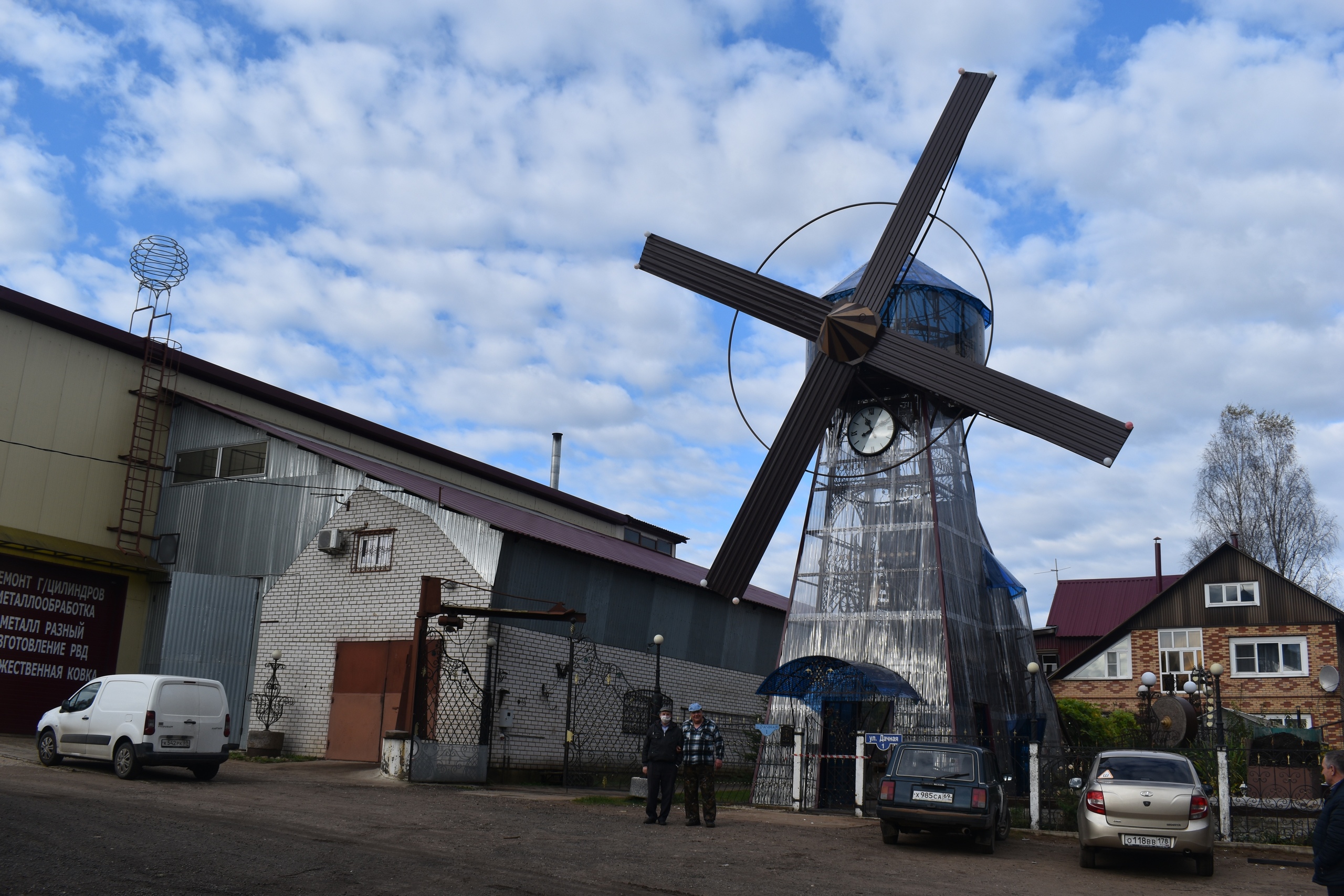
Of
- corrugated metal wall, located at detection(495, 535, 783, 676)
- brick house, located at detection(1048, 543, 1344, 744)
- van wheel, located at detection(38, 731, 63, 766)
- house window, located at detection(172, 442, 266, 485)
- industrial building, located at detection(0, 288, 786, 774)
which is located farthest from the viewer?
brick house, located at detection(1048, 543, 1344, 744)

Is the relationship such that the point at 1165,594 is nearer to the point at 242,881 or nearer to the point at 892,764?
the point at 892,764

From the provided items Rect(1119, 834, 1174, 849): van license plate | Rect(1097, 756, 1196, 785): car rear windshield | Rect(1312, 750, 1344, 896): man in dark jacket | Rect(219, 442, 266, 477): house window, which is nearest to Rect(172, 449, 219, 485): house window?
Rect(219, 442, 266, 477): house window

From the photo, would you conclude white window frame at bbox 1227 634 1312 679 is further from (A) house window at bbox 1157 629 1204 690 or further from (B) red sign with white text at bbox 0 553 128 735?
(B) red sign with white text at bbox 0 553 128 735

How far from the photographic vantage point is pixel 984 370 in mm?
20766

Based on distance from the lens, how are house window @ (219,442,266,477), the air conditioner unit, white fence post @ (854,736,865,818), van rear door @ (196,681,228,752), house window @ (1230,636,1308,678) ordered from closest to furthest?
van rear door @ (196,681,228,752), white fence post @ (854,736,865,818), the air conditioner unit, house window @ (219,442,266,477), house window @ (1230,636,1308,678)

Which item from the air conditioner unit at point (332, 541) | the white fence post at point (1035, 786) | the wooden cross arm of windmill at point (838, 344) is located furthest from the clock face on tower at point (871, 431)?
the air conditioner unit at point (332, 541)

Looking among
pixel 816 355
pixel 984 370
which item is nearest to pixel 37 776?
pixel 816 355

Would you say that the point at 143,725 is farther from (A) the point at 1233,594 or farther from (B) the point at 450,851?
(A) the point at 1233,594

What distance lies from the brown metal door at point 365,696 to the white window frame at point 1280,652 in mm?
28507

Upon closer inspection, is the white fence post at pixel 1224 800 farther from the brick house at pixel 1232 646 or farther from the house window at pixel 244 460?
the house window at pixel 244 460

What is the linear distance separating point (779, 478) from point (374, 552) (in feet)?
29.0

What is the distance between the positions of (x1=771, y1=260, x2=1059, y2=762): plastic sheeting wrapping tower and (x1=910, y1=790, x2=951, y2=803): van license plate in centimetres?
591

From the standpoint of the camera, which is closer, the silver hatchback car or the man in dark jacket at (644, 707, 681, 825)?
the silver hatchback car

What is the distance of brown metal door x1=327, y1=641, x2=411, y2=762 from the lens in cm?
2133
